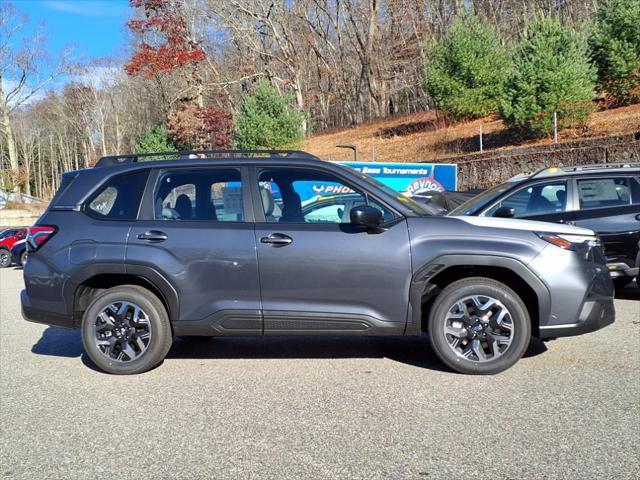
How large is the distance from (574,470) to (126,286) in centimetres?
380

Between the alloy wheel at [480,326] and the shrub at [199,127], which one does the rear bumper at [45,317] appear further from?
the shrub at [199,127]

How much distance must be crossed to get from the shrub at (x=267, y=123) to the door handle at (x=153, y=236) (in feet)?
81.4

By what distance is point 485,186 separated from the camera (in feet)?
66.1

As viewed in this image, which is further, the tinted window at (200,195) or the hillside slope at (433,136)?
the hillside slope at (433,136)

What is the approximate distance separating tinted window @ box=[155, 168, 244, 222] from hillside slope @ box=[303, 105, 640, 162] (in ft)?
54.9

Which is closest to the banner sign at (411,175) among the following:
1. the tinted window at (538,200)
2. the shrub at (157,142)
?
the tinted window at (538,200)

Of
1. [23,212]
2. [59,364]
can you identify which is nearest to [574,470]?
[59,364]

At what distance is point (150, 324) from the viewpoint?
526cm

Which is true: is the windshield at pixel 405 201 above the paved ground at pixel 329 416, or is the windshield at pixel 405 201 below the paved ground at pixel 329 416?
above

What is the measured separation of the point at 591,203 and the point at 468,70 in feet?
71.4

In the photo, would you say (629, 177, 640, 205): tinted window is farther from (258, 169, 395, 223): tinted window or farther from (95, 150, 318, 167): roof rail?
(95, 150, 318, 167): roof rail

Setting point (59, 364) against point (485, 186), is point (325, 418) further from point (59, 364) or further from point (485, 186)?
point (485, 186)

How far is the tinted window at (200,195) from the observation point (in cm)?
533

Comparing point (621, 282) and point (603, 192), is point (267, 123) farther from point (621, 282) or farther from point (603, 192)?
point (621, 282)
